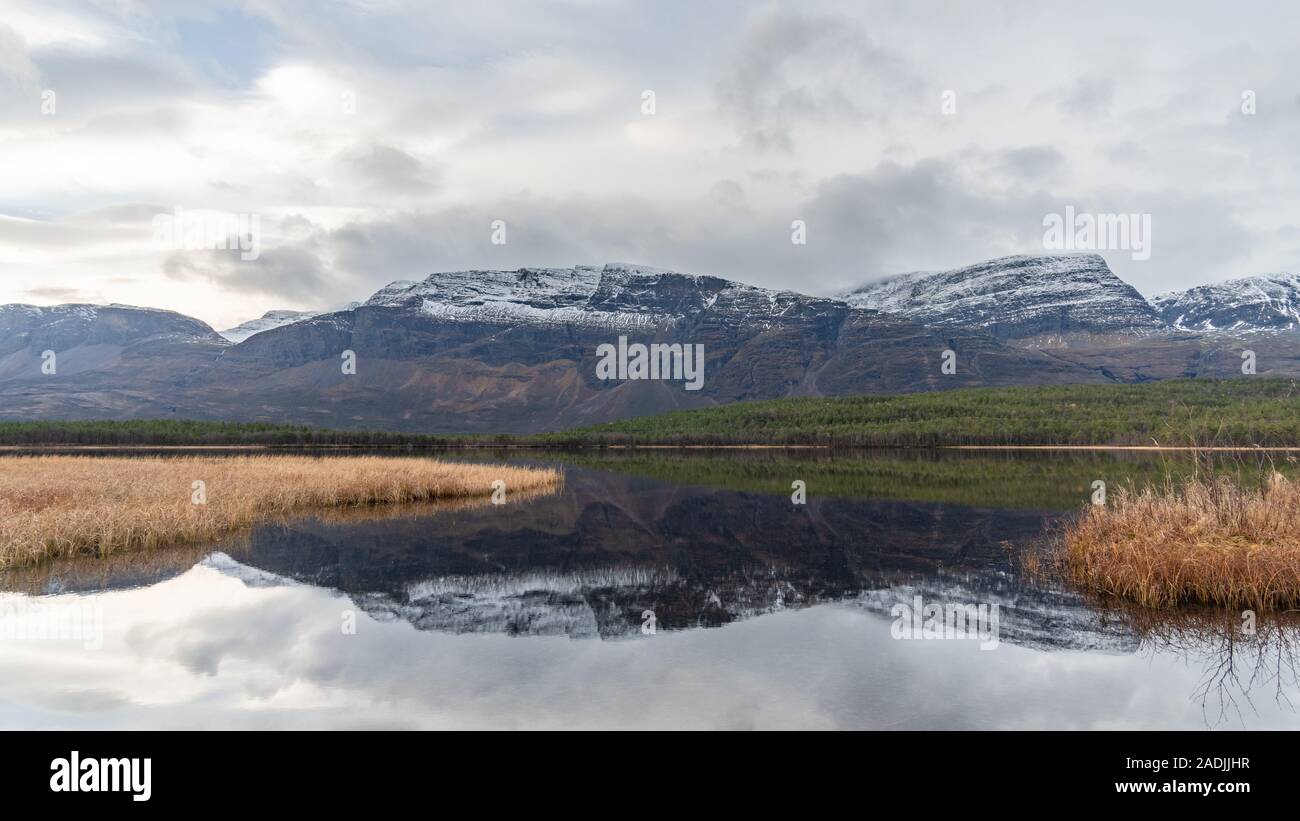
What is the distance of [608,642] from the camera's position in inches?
574

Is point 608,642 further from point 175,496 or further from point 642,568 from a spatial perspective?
point 175,496

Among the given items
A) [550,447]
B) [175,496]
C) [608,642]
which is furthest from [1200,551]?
[550,447]

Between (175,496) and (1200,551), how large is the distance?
3492cm

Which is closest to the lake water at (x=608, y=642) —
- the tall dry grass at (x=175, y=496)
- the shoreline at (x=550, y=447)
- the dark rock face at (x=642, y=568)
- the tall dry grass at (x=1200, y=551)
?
the dark rock face at (x=642, y=568)

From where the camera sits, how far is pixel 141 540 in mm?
24984

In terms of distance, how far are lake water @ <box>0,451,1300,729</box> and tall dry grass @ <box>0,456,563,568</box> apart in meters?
1.60

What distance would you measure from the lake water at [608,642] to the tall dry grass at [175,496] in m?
1.60

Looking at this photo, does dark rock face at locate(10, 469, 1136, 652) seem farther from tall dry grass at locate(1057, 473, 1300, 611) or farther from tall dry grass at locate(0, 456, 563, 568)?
tall dry grass at locate(0, 456, 563, 568)

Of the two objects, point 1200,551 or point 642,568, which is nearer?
point 1200,551

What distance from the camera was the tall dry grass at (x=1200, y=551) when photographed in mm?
15914

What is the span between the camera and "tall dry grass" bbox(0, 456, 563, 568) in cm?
2306

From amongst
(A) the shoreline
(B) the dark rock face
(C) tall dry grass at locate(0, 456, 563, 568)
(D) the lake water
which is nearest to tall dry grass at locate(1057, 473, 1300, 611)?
(D) the lake water

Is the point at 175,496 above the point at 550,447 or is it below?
above
